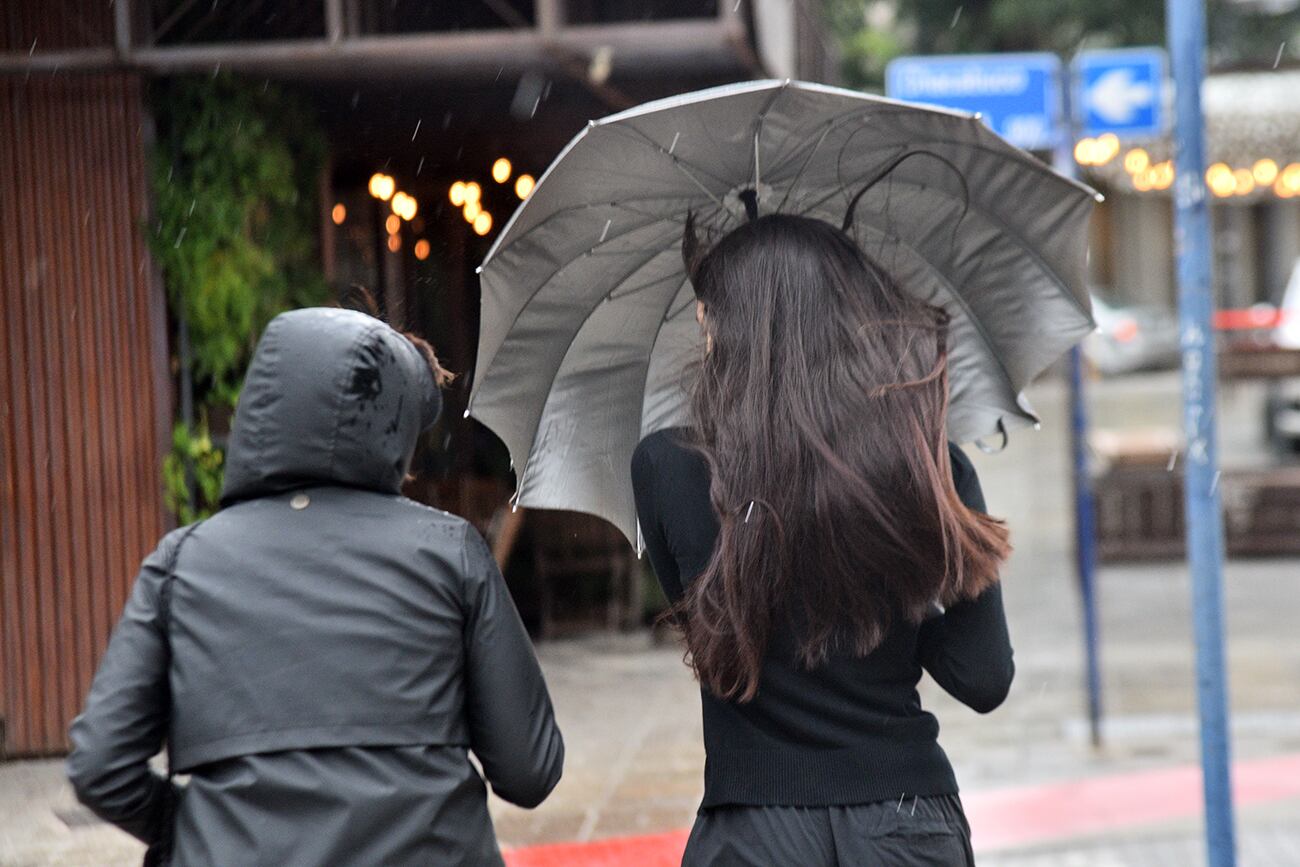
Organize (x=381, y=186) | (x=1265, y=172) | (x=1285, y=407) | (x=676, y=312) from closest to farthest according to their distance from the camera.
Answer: (x=676, y=312), (x=381, y=186), (x=1265, y=172), (x=1285, y=407)

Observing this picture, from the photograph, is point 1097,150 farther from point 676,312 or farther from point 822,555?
point 822,555

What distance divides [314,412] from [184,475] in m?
4.64

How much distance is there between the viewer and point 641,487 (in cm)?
250

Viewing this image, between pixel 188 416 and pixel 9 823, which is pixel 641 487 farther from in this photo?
pixel 188 416

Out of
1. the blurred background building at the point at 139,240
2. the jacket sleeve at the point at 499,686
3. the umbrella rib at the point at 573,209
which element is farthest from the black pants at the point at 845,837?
the blurred background building at the point at 139,240

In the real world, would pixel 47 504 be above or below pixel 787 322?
below

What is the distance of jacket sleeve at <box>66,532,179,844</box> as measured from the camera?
2266 mm

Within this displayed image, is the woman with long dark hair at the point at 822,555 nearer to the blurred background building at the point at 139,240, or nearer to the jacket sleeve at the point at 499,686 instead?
the jacket sleeve at the point at 499,686

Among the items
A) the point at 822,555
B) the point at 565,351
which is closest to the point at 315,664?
the point at 822,555

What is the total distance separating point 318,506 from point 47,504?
15.8 ft

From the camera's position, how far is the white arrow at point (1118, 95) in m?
7.22

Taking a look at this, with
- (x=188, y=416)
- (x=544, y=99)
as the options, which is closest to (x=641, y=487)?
(x=188, y=416)

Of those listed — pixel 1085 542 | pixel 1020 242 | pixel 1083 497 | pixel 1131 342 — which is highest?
pixel 1131 342

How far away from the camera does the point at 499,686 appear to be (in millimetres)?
2379
